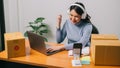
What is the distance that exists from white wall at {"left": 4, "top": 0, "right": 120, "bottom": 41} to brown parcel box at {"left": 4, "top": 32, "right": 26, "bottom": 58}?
174 centimetres

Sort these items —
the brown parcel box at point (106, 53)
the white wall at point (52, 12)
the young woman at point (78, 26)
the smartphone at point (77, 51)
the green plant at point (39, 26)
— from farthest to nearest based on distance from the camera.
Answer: the green plant at point (39, 26)
the white wall at point (52, 12)
the young woman at point (78, 26)
the smartphone at point (77, 51)
the brown parcel box at point (106, 53)

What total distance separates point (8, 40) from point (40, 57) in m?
0.38

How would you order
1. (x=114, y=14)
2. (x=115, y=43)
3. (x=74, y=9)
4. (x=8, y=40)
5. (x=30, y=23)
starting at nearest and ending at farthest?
(x=115, y=43) < (x=8, y=40) < (x=74, y=9) < (x=114, y=14) < (x=30, y=23)

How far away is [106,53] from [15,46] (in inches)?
37.7

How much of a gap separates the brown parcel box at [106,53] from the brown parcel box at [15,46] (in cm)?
79

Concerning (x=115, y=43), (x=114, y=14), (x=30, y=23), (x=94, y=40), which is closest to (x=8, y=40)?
(x=94, y=40)

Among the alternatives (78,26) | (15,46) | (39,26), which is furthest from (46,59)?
(39,26)

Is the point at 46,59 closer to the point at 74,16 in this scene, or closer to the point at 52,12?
the point at 74,16

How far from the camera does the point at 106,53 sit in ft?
6.44

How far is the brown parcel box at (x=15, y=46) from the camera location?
2164 millimetres

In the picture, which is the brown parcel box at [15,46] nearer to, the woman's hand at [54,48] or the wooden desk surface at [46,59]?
the wooden desk surface at [46,59]

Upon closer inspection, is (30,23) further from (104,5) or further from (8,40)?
(8,40)

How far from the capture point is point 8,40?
2.14m

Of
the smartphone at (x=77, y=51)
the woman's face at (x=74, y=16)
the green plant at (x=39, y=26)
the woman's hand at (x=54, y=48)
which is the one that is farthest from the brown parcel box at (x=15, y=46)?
the green plant at (x=39, y=26)
